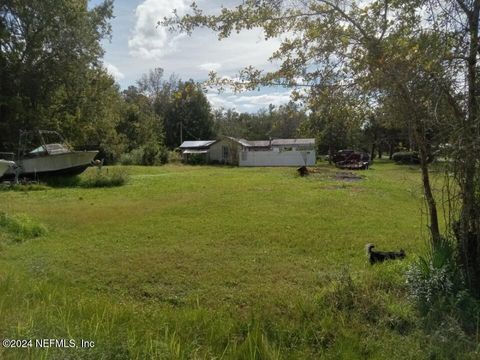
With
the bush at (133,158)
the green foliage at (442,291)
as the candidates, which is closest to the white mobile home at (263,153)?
the bush at (133,158)

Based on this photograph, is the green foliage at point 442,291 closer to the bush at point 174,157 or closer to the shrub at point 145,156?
the shrub at point 145,156

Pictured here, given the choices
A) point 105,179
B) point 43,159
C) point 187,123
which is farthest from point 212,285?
point 187,123

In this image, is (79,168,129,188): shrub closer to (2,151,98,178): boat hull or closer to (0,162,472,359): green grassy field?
(2,151,98,178): boat hull

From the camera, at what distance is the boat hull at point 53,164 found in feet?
61.3

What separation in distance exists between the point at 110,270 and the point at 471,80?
17.1 feet

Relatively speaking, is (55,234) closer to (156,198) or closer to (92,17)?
(156,198)

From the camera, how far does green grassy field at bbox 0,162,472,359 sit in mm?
3539

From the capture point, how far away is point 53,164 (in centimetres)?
1911

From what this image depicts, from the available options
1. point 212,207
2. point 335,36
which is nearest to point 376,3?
point 335,36

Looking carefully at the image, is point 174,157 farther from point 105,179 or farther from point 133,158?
point 105,179

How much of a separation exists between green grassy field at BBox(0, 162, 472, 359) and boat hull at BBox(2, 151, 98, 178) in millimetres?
7652

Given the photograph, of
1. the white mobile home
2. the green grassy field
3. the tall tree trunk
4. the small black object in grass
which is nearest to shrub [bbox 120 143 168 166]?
the white mobile home

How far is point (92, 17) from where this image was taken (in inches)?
953

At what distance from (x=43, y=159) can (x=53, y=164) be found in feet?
1.56
